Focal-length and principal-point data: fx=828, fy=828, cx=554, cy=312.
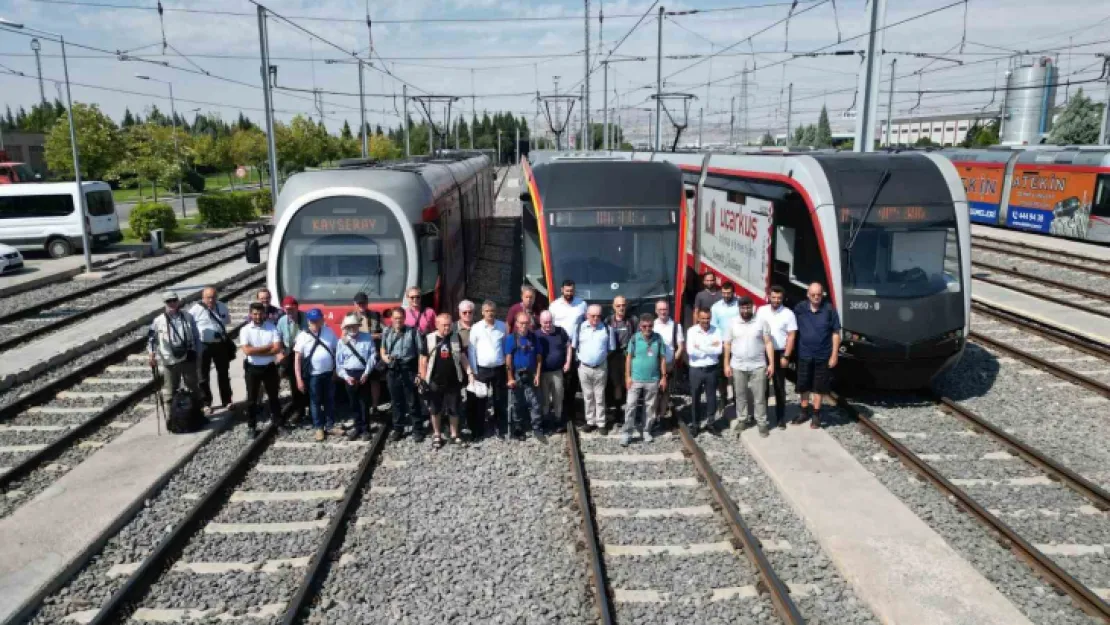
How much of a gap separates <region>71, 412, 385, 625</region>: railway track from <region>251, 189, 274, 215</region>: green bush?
3464 cm

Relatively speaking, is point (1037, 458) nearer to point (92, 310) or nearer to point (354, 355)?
point (354, 355)

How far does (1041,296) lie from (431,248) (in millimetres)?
14081

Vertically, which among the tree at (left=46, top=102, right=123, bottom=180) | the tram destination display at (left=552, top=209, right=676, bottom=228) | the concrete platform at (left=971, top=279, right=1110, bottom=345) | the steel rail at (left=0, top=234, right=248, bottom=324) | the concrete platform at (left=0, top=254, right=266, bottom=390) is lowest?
the concrete platform at (left=0, top=254, right=266, bottom=390)

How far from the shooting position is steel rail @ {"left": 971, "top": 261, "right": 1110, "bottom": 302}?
17906mm

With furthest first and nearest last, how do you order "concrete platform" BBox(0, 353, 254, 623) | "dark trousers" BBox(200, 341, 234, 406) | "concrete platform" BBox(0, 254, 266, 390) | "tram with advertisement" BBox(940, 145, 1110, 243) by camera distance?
"tram with advertisement" BBox(940, 145, 1110, 243)
"concrete platform" BBox(0, 254, 266, 390)
"dark trousers" BBox(200, 341, 234, 406)
"concrete platform" BBox(0, 353, 254, 623)

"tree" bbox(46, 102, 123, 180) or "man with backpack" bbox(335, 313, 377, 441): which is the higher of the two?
"tree" bbox(46, 102, 123, 180)

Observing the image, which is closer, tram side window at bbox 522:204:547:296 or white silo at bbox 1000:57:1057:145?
tram side window at bbox 522:204:547:296

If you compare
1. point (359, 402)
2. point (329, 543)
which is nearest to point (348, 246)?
point (359, 402)

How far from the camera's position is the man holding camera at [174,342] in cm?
983

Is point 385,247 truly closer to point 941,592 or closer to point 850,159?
point 850,159

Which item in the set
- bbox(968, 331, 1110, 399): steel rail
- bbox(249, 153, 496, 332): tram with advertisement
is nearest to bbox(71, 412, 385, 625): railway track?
bbox(249, 153, 496, 332): tram with advertisement

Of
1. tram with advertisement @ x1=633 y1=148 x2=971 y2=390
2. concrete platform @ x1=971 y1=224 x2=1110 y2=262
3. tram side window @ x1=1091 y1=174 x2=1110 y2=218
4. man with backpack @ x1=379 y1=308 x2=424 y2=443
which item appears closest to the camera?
man with backpack @ x1=379 y1=308 x2=424 y2=443

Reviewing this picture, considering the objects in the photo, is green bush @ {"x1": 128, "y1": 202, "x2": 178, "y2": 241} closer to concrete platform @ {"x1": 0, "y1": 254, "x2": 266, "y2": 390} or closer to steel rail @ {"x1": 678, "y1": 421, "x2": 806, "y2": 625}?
concrete platform @ {"x1": 0, "y1": 254, "x2": 266, "y2": 390}

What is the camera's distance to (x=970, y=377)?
12211 millimetres
